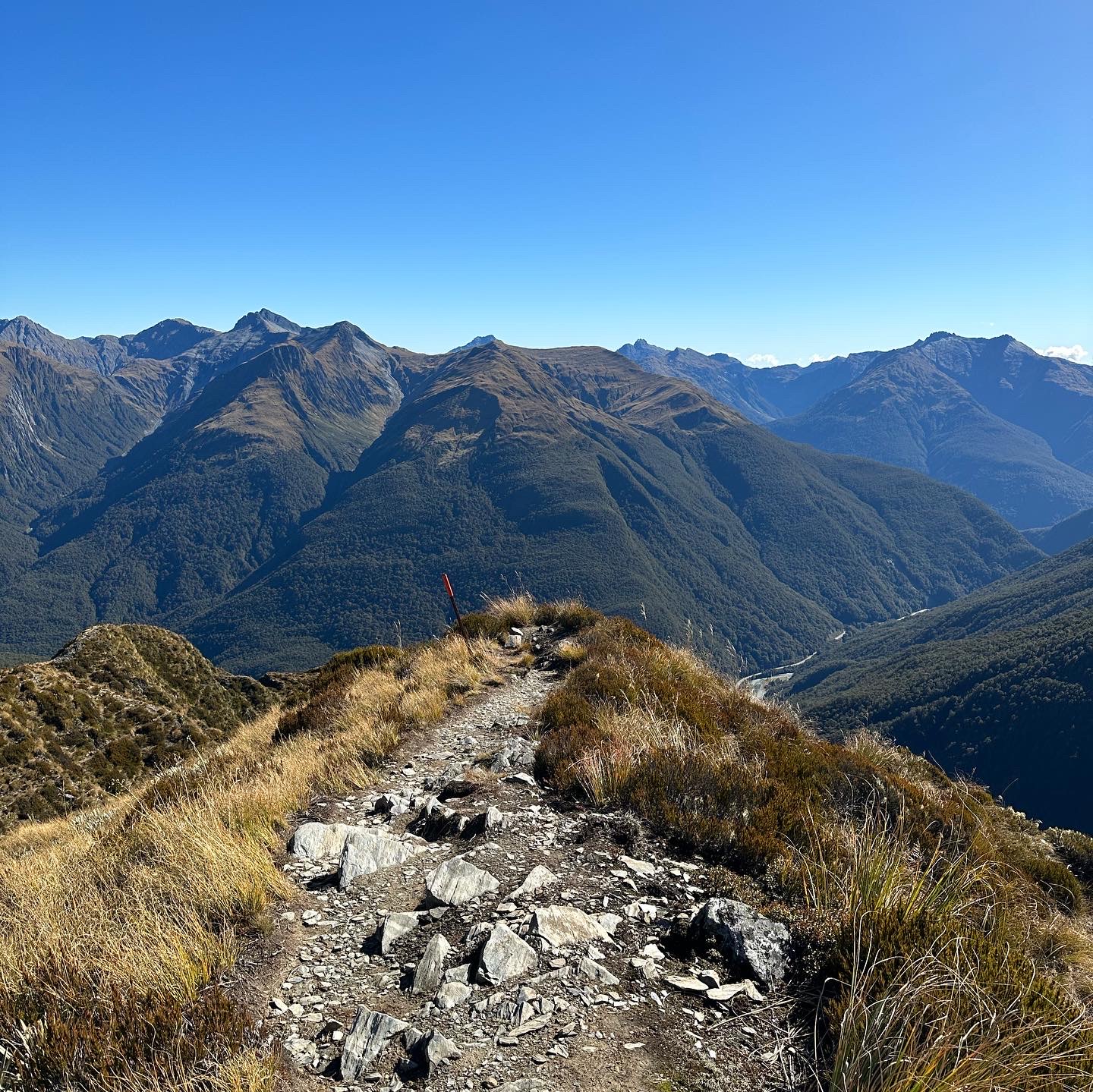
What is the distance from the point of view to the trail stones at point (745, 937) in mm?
4312

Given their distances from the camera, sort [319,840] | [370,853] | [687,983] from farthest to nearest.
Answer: [319,840], [370,853], [687,983]

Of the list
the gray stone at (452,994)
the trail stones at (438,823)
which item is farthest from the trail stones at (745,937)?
the trail stones at (438,823)

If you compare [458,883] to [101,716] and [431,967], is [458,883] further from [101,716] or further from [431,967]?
[101,716]

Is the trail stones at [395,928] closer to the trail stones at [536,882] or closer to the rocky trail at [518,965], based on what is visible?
the rocky trail at [518,965]

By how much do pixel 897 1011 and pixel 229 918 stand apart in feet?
16.9

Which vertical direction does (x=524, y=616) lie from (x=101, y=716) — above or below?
above

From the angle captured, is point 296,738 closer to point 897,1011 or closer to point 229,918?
point 229,918

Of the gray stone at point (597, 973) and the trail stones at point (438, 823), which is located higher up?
the gray stone at point (597, 973)

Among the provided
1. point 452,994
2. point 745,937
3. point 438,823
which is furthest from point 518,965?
point 438,823

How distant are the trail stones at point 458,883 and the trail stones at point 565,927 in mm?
800

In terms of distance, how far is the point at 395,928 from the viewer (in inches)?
198

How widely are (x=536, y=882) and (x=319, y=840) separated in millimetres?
2695

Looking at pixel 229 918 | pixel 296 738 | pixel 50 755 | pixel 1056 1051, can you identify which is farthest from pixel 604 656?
pixel 50 755

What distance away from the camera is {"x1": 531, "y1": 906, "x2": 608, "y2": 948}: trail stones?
4.67 m
